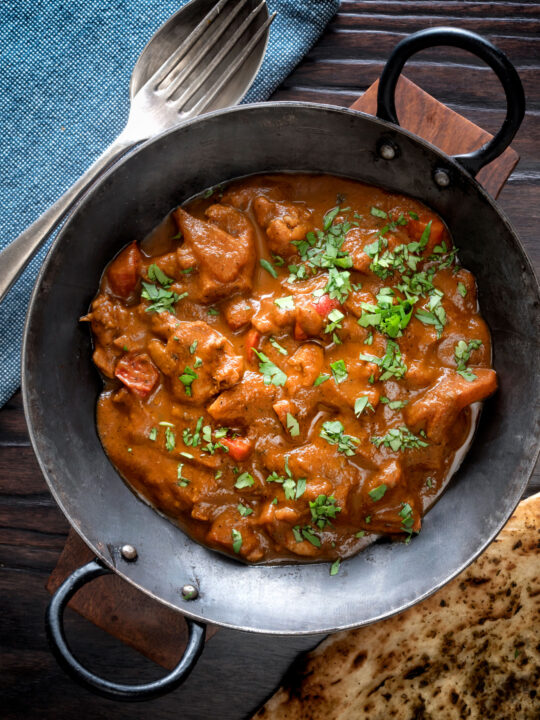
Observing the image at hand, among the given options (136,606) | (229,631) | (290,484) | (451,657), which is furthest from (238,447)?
(451,657)

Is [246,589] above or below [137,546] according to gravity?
below

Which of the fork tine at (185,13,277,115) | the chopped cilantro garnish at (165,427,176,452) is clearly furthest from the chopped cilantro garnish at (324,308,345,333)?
the fork tine at (185,13,277,115)

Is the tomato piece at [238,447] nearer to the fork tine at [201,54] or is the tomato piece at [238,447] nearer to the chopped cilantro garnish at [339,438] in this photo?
the chopped cilantro garnish at [339,438]

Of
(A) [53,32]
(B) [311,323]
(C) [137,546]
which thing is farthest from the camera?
(A) [53,32]

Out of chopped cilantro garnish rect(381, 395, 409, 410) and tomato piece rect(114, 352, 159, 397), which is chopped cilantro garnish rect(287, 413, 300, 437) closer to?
chopped cilantro garnish rect(381, 395, 409, 410)

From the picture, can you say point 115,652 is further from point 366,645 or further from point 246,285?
point 246,285

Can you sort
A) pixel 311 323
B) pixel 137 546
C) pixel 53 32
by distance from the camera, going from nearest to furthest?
1. pixel 311 323
2. pixel 137 546
3. pixel 53 32

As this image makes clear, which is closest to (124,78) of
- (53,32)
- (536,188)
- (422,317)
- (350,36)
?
(53,32)
